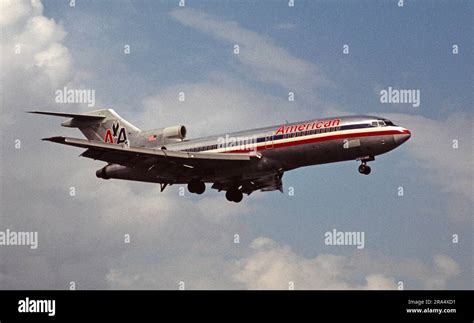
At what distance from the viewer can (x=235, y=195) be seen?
57250mm

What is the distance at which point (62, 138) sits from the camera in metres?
46.5

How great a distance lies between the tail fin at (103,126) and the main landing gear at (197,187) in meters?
8.12

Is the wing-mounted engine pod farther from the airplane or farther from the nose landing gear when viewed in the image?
the nose landing gear

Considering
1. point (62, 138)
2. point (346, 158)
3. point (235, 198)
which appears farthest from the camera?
point (235, 198)

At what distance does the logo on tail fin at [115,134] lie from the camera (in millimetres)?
60875

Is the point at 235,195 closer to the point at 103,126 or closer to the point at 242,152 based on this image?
the point at 242,152

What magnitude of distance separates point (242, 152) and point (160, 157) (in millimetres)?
4650


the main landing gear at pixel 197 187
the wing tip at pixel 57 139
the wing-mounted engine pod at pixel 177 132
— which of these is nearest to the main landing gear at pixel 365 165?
the main landing gear at pixel 197 187

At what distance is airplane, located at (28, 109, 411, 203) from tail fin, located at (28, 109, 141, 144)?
2.04 metres

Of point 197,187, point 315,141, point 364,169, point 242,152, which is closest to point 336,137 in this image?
point 315,141
